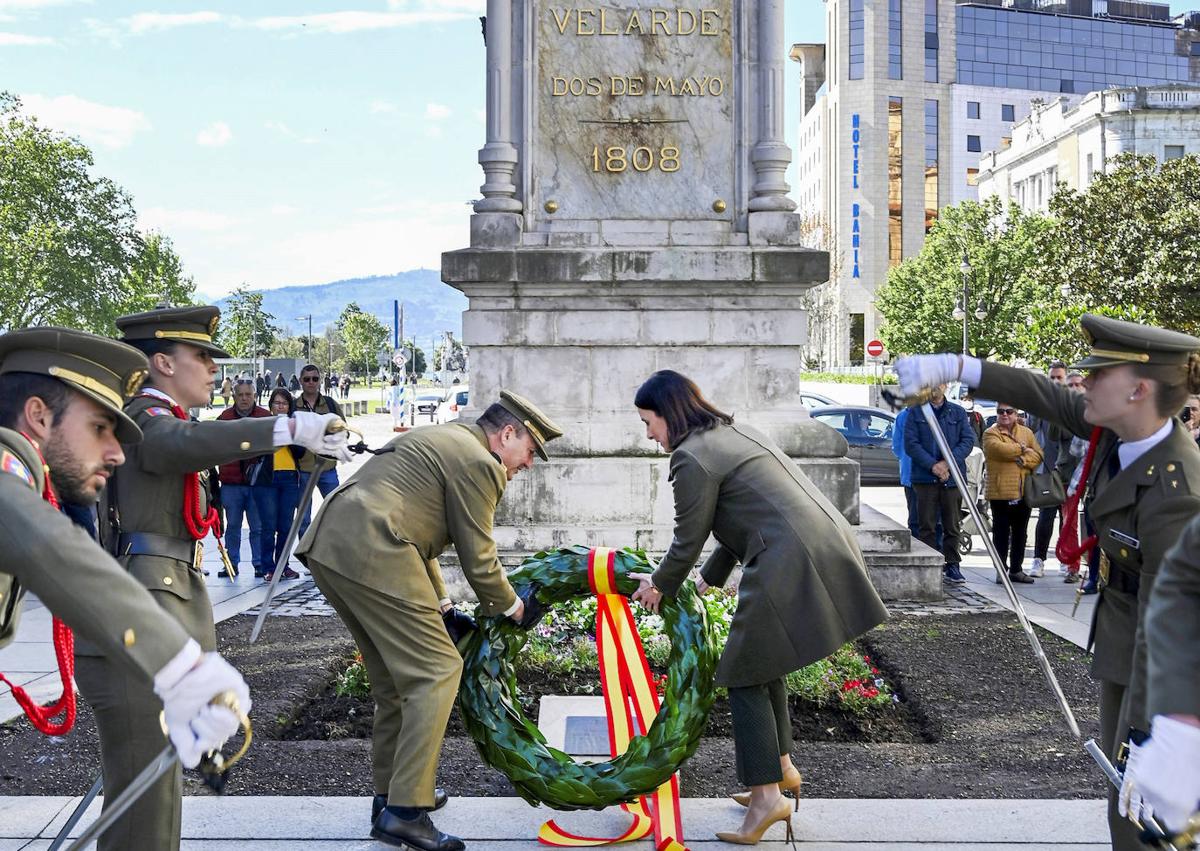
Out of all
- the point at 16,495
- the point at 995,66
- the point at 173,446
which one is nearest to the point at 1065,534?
the point at 173,446

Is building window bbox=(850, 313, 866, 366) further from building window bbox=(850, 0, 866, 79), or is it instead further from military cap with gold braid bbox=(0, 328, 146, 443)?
military cap with gold braid bbox=(0, 328, 146, 443)

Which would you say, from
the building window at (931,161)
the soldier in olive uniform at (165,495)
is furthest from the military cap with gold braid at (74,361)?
the building window at (931,161)

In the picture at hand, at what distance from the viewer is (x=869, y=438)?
73.7 feet

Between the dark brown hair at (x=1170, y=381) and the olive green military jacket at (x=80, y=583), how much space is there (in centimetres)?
311

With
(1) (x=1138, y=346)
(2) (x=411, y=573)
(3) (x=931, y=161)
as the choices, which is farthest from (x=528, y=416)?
(3) (x=931, y=161)

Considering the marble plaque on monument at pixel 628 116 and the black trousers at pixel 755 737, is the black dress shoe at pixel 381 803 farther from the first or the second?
the marble plaque on monument at pixel 628 116

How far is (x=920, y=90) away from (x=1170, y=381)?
359 feet

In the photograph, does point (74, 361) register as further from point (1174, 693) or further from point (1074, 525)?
point (1074, 525)

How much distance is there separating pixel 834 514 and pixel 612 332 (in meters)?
6.09

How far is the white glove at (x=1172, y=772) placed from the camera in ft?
8.56

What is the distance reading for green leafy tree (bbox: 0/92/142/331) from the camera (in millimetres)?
54812

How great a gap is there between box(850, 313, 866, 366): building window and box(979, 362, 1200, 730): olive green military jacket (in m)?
99.5

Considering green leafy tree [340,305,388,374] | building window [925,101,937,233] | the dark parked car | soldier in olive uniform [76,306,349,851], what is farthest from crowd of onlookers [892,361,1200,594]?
green leafy tree [340,305,388,374]

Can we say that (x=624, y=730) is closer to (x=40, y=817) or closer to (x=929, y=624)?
(x=40, y=817)
